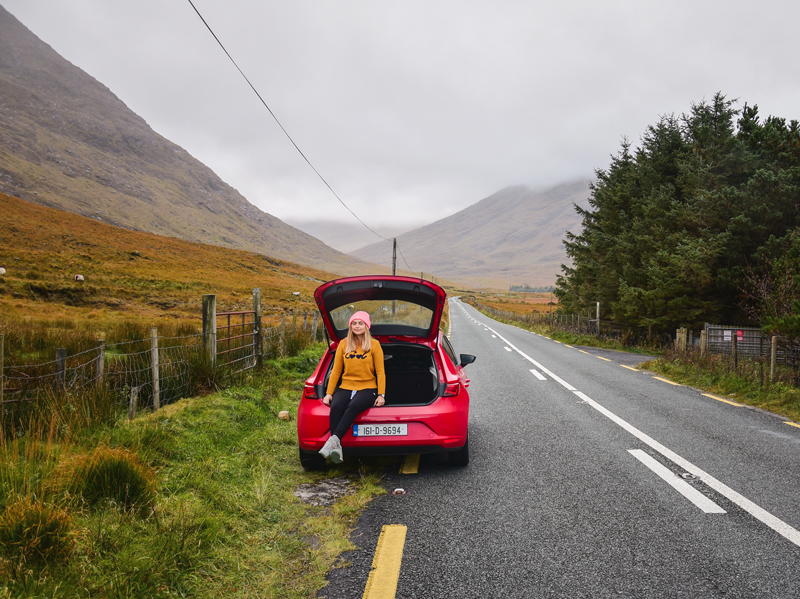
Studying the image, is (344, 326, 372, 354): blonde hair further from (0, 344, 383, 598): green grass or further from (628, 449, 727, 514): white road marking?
(628, 449, 727, 514): white road marking

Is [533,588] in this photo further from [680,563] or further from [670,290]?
[670,290]

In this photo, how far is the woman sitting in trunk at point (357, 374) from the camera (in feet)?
14.4

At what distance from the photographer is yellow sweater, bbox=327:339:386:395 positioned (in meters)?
4.53

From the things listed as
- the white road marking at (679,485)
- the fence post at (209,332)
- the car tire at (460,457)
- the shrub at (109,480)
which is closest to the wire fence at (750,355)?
the white road marking at (679,485)

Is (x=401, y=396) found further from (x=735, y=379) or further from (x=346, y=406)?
(x=735, y=379)

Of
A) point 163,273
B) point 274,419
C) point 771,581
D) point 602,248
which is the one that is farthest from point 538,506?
point 163,273

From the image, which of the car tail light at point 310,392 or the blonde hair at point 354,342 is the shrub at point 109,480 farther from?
the blonde hair at point 354,342

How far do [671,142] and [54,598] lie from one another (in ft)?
93.8

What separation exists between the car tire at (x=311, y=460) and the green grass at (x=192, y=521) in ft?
0.30

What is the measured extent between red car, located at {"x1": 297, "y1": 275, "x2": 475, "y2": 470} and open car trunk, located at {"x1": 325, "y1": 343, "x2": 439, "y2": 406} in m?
0.01

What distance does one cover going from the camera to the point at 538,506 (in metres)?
3.76

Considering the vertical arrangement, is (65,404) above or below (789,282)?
below

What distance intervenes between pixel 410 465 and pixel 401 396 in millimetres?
862

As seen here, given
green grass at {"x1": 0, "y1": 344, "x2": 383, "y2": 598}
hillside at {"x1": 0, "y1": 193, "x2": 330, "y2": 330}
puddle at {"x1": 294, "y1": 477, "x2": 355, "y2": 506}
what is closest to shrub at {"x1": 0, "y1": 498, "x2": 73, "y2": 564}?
green grass at {"x1": 0, "y1": 344, "x2": 383, "y2": 598}
